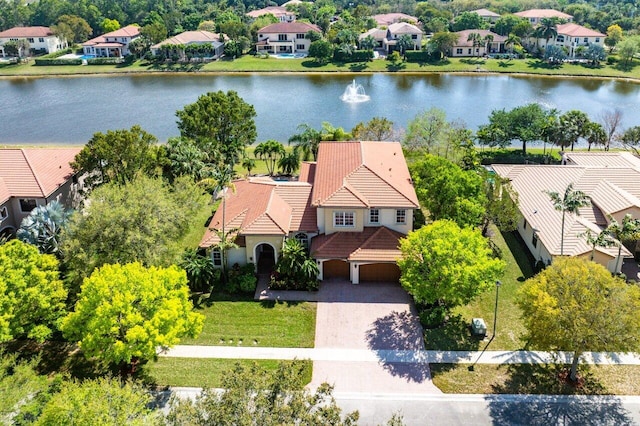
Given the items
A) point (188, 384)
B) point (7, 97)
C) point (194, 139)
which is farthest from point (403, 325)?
point (7, 97)

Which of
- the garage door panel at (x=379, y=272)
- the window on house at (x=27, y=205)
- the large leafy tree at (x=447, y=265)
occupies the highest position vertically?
the window on house at (x=27, y=205)

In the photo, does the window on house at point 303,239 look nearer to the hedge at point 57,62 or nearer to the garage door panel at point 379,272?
the garage door panel at point 379,272

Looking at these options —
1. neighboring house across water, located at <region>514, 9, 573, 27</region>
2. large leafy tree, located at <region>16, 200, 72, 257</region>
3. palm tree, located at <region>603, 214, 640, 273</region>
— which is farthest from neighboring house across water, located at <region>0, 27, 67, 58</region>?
palm tree, located at <region>603, 214, 640, 273</region>

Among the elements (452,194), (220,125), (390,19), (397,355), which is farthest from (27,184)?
(390,19)

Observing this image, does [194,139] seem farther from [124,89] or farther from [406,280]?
[124,89]

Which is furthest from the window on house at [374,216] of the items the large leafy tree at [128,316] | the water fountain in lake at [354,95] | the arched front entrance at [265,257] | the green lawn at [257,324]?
the water fountain in lake at [354,95]

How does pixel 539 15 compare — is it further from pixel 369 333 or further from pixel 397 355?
pixel 397 355
